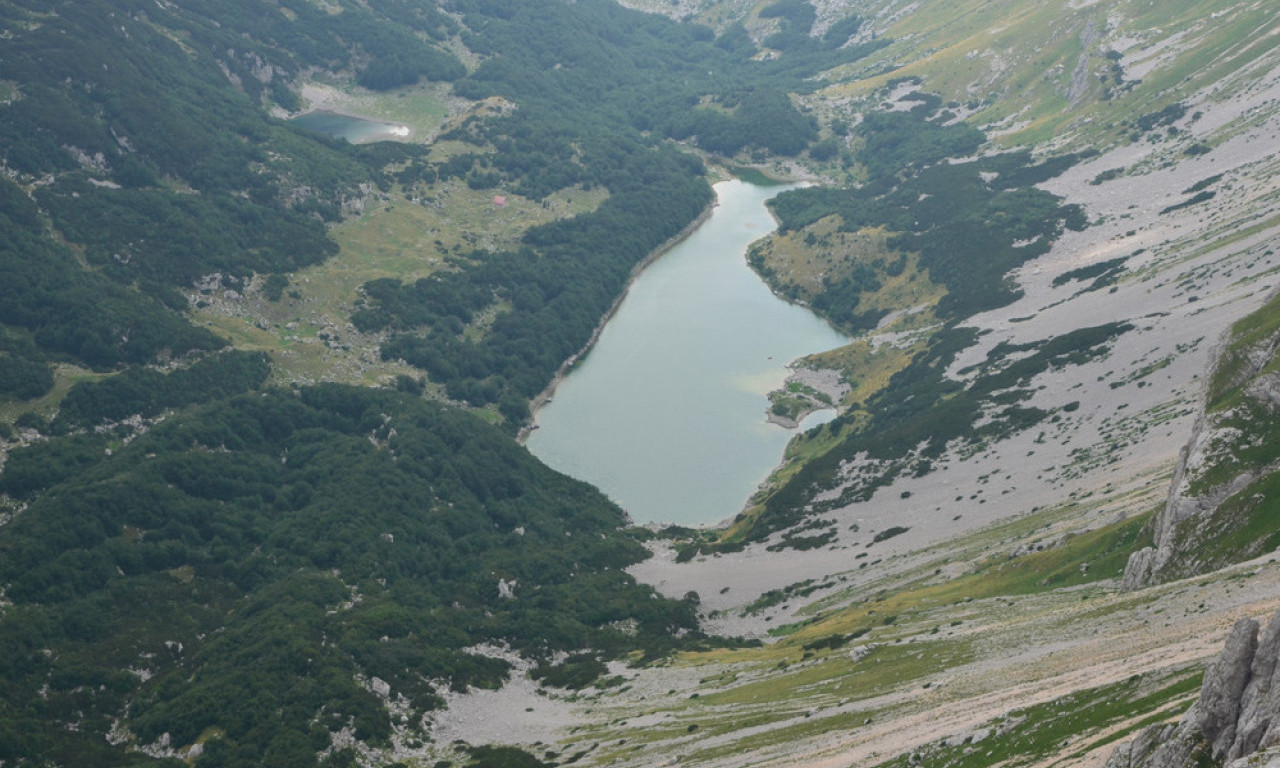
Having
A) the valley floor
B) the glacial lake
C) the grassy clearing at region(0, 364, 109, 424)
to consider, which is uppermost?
the grassy clearing at region(0, 364, 109, 424)

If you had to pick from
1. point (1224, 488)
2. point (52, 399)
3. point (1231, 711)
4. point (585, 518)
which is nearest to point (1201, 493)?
point (1224, 488)

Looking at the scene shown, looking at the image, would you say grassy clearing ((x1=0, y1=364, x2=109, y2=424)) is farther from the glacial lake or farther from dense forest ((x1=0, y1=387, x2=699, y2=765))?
Result: the glacial lake

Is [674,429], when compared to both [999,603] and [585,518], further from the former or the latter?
[999,603]

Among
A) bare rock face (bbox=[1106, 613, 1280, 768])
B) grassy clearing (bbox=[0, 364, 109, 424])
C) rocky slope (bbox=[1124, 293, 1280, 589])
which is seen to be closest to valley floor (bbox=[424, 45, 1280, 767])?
rocky slope (bbox=[1124, 293, 1280, 589])

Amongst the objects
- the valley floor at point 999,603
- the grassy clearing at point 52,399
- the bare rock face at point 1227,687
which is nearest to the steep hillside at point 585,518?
the bare rock face at point 1227,687

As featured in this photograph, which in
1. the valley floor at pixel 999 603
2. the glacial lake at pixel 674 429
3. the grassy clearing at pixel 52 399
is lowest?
the valley floor at pixel 999 603

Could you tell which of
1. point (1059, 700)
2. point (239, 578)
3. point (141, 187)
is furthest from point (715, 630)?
point (141, 187)

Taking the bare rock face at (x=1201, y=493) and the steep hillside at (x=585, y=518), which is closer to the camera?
the bare rock face at (x=1201, y=493)

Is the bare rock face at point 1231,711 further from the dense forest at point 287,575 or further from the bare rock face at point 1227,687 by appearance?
the dense forest at point 287,575
